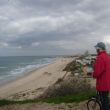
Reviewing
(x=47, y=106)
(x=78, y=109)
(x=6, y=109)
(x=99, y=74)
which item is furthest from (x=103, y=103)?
(x=6, y=109)

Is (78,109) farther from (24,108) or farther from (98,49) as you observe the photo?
(98,49)

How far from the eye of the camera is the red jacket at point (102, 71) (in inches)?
338

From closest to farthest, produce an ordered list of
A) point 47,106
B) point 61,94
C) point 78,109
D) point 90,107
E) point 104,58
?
point 104,58 → point 90,107 → point 78,109 → point 47,106 → point 61,94

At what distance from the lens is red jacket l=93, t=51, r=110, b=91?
8586mm

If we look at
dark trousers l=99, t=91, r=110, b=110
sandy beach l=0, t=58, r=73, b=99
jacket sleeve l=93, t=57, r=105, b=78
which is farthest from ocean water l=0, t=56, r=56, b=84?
jacket sleeve l=93, t=57, r=105, b=78

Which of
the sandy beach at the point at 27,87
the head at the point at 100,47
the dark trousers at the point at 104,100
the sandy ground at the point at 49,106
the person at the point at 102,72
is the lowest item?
the sandy beach at the point at 27,87

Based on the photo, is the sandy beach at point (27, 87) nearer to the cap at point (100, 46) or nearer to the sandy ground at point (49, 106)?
the sandy ground at point (49, 106)

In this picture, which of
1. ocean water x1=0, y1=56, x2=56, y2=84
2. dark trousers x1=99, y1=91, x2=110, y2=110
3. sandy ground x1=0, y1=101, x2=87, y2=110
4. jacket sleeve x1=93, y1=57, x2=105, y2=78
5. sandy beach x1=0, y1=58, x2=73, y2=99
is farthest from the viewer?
ocean water x1=0, y1=56, x2=56, y2=84

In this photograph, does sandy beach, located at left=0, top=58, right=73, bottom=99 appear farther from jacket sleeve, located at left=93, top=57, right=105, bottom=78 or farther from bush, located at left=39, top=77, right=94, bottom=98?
jacket sleeve, located at left=93, top=57, right=105, bottom=78

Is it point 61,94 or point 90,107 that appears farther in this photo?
point 61,94

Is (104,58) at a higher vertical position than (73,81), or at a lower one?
higher

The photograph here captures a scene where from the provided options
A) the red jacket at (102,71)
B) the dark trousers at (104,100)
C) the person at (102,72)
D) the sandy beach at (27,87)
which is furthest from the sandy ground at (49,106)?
the sandy beach at (27,87)

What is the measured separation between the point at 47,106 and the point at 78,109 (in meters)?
1.16

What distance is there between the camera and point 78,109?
10773 millimetres
